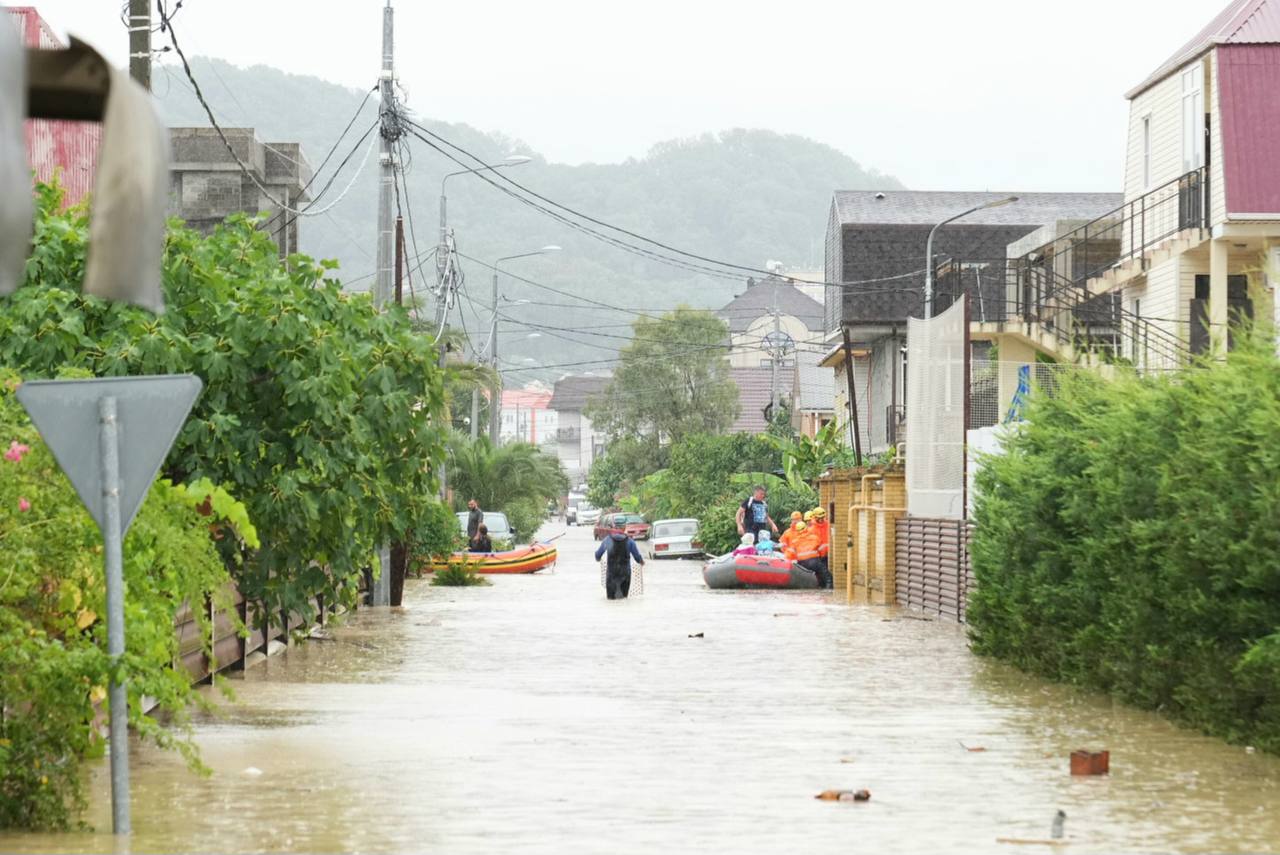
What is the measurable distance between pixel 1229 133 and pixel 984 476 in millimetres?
12718

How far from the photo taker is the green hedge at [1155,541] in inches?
498

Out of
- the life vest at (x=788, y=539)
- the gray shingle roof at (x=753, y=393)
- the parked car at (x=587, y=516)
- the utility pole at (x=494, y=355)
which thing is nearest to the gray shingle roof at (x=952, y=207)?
the utility pole at (x=494, y=355)

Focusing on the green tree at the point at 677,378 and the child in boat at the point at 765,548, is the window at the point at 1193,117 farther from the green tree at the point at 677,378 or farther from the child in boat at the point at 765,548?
the green tree at the point at 677,378

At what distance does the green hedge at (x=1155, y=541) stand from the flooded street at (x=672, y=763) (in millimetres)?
391

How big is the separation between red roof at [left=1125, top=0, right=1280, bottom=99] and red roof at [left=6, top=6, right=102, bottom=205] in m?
16.2

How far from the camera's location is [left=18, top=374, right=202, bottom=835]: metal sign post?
9.23 m

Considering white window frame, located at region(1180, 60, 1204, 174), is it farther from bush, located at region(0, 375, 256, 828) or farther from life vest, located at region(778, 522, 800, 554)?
bush, located at region(0, 375, 256, 828)

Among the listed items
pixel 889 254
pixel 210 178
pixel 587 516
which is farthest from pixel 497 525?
pixel 587 516

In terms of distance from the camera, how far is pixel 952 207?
65000mm

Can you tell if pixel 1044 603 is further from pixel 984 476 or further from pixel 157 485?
pixel 157 485

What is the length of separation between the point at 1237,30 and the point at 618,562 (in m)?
13.0

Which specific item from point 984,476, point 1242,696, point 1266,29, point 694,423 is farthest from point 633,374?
point 1242,696

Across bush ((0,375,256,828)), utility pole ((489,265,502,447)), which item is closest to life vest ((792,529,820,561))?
utility pole ((489,265,502,447))

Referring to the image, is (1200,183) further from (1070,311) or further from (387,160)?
(387,160)
